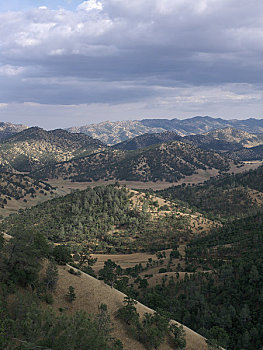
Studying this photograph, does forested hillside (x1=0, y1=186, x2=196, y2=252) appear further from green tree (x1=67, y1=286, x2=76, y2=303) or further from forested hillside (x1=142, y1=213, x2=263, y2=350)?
green tree (x1=67, y1=286, x2=76, y2=303)

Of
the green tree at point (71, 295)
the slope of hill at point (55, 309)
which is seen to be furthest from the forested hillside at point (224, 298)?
the green tree at point (71, 295)

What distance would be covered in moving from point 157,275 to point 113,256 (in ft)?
117

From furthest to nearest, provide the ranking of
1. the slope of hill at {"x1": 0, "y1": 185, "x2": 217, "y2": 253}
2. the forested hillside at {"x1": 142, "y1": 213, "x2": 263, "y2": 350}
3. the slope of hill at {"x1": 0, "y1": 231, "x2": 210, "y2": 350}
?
the slope of hill at {"x1": 0, "y1": 185, "x2": 217, "y2": 253} → the forested hillside at {"x1": 142, "y1": 213, "x2": 263, "y2": 350} → the slope of hill at {"x1": 0, "y1": 231, "x2": 210, "y2": 350}

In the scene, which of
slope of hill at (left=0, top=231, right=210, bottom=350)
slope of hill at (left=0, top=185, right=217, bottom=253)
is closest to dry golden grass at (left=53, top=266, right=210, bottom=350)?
slope of hill at (left=0, top=231, right=210, bottom=350)

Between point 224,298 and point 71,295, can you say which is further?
point 224,298

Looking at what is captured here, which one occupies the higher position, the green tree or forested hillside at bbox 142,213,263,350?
the green tree

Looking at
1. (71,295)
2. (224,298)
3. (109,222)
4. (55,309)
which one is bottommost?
(109,222)

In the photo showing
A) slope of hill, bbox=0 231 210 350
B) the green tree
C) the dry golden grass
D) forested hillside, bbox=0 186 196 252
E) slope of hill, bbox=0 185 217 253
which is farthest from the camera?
slope of hill, bbox=0 185 217 253

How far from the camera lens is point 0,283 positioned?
132 ft

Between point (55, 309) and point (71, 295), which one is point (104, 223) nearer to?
point (71, 295)

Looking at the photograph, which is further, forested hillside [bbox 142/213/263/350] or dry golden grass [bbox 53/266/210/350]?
forested hillside [bbox 142/213/263/350]

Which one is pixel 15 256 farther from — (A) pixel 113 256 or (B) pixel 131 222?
(B) pixel 131 222

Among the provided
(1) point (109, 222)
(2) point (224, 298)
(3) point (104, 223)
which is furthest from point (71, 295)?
(1) point (109, 222)

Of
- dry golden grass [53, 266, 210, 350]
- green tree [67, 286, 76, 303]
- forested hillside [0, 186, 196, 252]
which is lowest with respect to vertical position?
forested hillside [0, 186, 196, 252]
